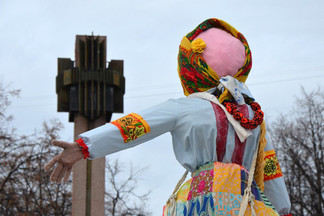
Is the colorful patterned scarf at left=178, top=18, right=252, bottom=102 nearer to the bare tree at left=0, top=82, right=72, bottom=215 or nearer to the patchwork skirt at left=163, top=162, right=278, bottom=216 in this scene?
the patchwork skirt at left=163, top=162, right=278, bottom=216

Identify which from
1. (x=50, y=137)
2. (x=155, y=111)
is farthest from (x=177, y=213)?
(x=50, y=137)

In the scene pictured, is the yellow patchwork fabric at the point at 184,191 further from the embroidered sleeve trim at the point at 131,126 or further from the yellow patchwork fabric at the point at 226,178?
the embroidered sleeve trim at the point at 131,126

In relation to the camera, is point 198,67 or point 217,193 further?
point 198,67

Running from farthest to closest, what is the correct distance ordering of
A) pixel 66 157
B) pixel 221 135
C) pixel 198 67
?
pixel 198 67 → pixel 221 135 → pixel 66 157

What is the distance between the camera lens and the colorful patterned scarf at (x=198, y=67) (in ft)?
13.2

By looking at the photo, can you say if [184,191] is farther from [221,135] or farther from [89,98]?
[89,98]

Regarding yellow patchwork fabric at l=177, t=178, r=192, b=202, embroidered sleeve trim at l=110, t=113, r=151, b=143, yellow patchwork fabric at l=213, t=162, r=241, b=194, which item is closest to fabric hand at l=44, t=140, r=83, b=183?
embroidered sleeve trim at l=110, t=113, r=151, b=143

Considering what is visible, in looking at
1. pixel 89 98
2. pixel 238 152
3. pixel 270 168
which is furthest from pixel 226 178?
pixel 89 98

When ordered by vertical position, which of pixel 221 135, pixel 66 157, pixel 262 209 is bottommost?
pixel 262 209

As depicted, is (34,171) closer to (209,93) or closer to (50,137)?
(50,137)

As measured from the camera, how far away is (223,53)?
4.08 metres

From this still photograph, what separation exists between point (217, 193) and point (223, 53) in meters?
0.97

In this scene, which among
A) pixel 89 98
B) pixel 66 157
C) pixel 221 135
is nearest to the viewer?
pixel 66 157

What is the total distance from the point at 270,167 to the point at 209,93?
0.64 meters
